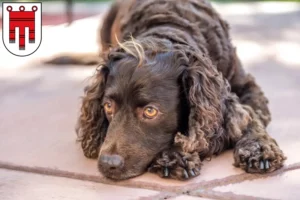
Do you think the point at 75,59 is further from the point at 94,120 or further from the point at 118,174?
the point at 118,174

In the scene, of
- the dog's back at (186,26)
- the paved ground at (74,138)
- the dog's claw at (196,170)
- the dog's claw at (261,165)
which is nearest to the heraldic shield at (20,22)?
the paved ground at (74,138)

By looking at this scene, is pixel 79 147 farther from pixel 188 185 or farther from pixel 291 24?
pixel 291 24

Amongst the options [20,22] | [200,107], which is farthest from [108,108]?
[20,22]

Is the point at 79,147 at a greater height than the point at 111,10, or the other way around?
the point at 111,10

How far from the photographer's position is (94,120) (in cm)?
351

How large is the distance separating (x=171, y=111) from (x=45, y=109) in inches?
60.4

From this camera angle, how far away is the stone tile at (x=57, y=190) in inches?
119

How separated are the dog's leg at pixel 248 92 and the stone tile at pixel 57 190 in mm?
1164

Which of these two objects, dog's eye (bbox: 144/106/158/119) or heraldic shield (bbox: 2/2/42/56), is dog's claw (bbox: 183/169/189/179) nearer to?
dog's eye (bbox: 144/106/158/119)

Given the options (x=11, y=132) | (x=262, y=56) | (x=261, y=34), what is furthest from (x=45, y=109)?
(x=261, y=34)

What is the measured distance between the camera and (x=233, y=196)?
2.97 meters

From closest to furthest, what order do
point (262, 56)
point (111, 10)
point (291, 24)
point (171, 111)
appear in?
1. point (171, 111)
2. point (111, 10)
3. point (262, 56)
4. point (291, 24)

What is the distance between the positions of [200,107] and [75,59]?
9.39 ft

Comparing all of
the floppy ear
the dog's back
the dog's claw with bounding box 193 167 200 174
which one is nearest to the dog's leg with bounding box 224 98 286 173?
the floppy ear
